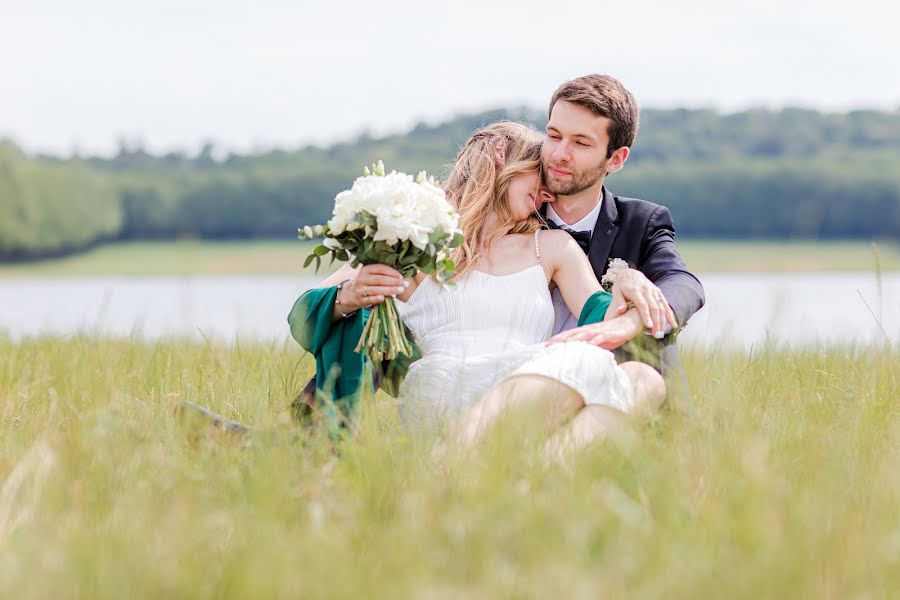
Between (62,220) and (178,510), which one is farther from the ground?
(178,510)

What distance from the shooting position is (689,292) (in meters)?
5.01

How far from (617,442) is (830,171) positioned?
54.9 m

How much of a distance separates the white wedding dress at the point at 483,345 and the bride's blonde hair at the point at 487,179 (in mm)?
170

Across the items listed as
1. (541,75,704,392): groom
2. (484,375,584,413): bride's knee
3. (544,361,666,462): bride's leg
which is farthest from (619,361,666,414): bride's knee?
(541,75,704,392): groom

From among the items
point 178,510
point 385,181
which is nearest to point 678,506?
point 178,510

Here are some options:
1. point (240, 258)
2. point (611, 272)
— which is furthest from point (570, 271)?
point (240, 258)

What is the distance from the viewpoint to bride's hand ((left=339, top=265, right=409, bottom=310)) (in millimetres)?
4418

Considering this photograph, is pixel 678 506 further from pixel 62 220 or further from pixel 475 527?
pixel 62 220

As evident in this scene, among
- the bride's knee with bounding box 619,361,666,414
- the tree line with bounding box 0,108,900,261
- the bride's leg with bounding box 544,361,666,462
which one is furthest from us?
the tree line with bounding box 0,108,900,261

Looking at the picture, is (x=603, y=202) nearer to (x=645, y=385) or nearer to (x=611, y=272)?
(x=611, y=272)

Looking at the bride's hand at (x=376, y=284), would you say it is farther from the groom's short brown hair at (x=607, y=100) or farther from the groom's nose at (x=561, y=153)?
the groom's short brown hair at (x=607, y=100)

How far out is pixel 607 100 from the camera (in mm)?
5332

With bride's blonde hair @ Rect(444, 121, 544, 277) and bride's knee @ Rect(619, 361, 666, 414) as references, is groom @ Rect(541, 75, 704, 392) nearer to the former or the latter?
bride's blonde hair @ Rect(444, 121, 544, 277)

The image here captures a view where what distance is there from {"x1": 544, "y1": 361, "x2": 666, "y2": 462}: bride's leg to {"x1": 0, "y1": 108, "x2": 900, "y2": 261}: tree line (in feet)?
140
